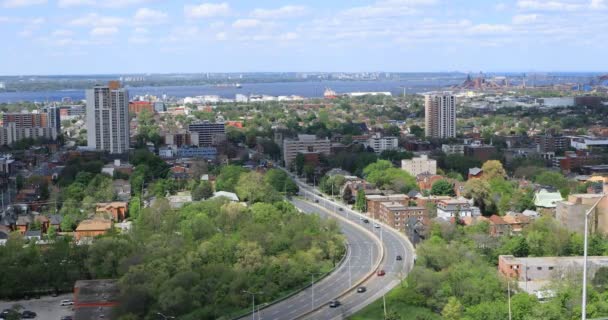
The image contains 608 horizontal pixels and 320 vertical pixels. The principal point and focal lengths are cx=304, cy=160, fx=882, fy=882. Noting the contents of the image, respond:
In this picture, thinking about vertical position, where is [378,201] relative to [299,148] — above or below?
below

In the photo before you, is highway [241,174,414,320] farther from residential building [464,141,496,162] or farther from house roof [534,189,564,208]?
residential building [464,141,496,162]

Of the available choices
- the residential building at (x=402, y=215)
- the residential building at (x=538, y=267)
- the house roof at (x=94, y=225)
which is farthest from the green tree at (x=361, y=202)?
the residential building at (x=538, y=267)

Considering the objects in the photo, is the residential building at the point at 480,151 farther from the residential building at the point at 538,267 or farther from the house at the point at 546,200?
the residential building at the point at 538,267

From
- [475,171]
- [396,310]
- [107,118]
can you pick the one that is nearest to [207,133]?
[107,118]

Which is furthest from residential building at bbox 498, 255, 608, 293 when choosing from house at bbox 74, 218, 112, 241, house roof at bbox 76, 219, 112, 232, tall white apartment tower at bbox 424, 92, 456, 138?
tall white apartment tower at bbox 424, 92, 456, 138

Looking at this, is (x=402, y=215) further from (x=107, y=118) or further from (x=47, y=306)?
(x=107, y=118)

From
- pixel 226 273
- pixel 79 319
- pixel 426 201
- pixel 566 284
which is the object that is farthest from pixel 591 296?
pixel 426 201

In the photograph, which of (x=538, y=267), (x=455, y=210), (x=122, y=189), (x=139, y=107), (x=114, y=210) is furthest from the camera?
(x=139, y=107)

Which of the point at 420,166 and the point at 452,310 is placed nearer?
the point at 452,310
